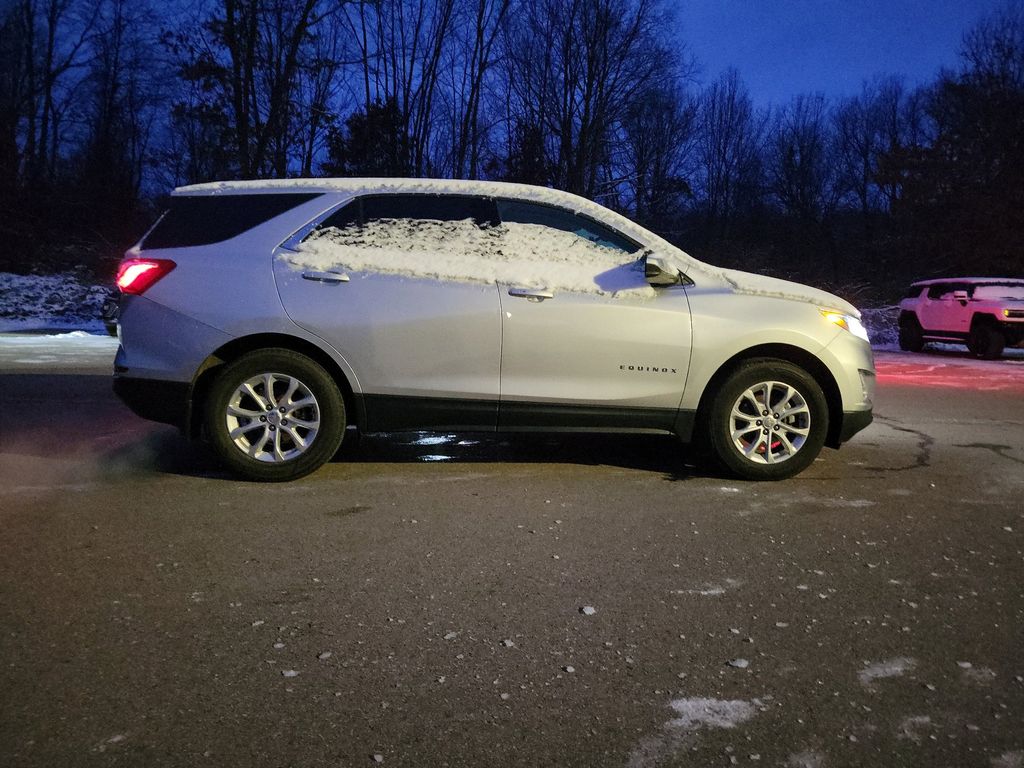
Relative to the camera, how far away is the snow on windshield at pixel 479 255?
5035 millimetres

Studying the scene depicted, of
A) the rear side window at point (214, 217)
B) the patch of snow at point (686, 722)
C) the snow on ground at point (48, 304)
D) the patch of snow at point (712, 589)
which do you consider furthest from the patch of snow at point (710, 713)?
the snow on ground at point (48, 304)

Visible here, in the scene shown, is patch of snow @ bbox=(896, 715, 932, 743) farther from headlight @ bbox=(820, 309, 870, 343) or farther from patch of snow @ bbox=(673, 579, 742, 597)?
headlight @ bbox=(820, 309, 870, 343)

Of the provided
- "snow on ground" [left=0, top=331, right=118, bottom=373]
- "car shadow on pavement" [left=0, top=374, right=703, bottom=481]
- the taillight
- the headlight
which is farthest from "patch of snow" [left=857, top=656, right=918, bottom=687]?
"snow on ground" [left=0, top=331, right=118, bottom=373]

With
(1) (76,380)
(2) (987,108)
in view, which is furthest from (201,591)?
(2) (987,108)

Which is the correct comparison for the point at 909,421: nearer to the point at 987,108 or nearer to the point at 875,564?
the point at 875,564

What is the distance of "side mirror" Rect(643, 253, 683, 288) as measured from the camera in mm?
5094

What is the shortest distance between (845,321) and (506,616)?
348 cm

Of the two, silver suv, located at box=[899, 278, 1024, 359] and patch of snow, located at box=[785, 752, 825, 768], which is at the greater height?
silver suv, located at box=[899, 278, 1024, 359]

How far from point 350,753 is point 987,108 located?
3927cm

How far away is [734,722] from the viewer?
2305 millimetres

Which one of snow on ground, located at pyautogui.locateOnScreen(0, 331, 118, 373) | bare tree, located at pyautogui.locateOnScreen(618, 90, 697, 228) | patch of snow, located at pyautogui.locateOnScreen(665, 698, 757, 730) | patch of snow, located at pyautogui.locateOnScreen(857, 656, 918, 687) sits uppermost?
bare tree, located at pyautogui.locateOnScreen(618, 90, 697, 228)

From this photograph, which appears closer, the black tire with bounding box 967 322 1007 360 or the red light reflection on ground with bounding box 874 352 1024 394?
the red light reflection on ground with bounding box 874 352 1024 394

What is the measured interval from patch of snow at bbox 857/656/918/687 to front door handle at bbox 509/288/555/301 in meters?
2.96

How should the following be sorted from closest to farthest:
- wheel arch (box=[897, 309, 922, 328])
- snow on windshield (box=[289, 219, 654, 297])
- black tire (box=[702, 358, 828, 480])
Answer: snow on windshield (box=[289, 219, 654, 297]) → black tire (box=[702, 358, 828, 480]) → wheel arch (box=[897, 309, 922, 328])
